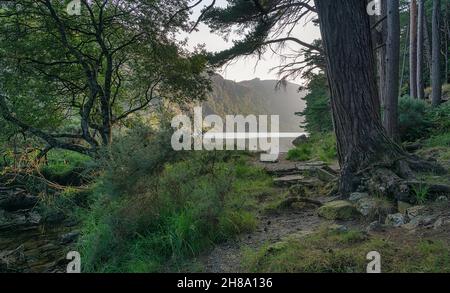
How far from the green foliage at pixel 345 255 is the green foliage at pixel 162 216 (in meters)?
0.79

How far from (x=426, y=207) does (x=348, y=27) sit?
283cm

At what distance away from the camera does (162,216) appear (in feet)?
13.8

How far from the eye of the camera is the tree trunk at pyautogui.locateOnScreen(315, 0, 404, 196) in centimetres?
477

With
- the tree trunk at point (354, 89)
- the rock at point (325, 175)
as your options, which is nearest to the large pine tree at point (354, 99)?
the tree trunk at point (354, 89)

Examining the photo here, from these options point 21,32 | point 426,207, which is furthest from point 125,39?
point 426,207

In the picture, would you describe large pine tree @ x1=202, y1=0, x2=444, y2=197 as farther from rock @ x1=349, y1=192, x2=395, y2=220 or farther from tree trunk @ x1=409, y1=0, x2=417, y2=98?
tree trunk @ x1=409, y1=0, x2=417, y2=98

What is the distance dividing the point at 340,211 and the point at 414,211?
841 mm

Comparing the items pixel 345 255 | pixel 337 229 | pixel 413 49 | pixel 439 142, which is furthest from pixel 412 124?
pixel 413 49

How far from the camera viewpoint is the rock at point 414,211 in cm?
347

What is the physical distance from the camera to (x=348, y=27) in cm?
486

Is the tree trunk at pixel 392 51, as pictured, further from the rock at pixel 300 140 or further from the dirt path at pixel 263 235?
the rock at pixel 300 140

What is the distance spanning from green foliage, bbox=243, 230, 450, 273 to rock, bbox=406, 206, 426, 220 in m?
0.62

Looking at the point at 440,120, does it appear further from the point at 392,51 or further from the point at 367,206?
the point at 367,206
